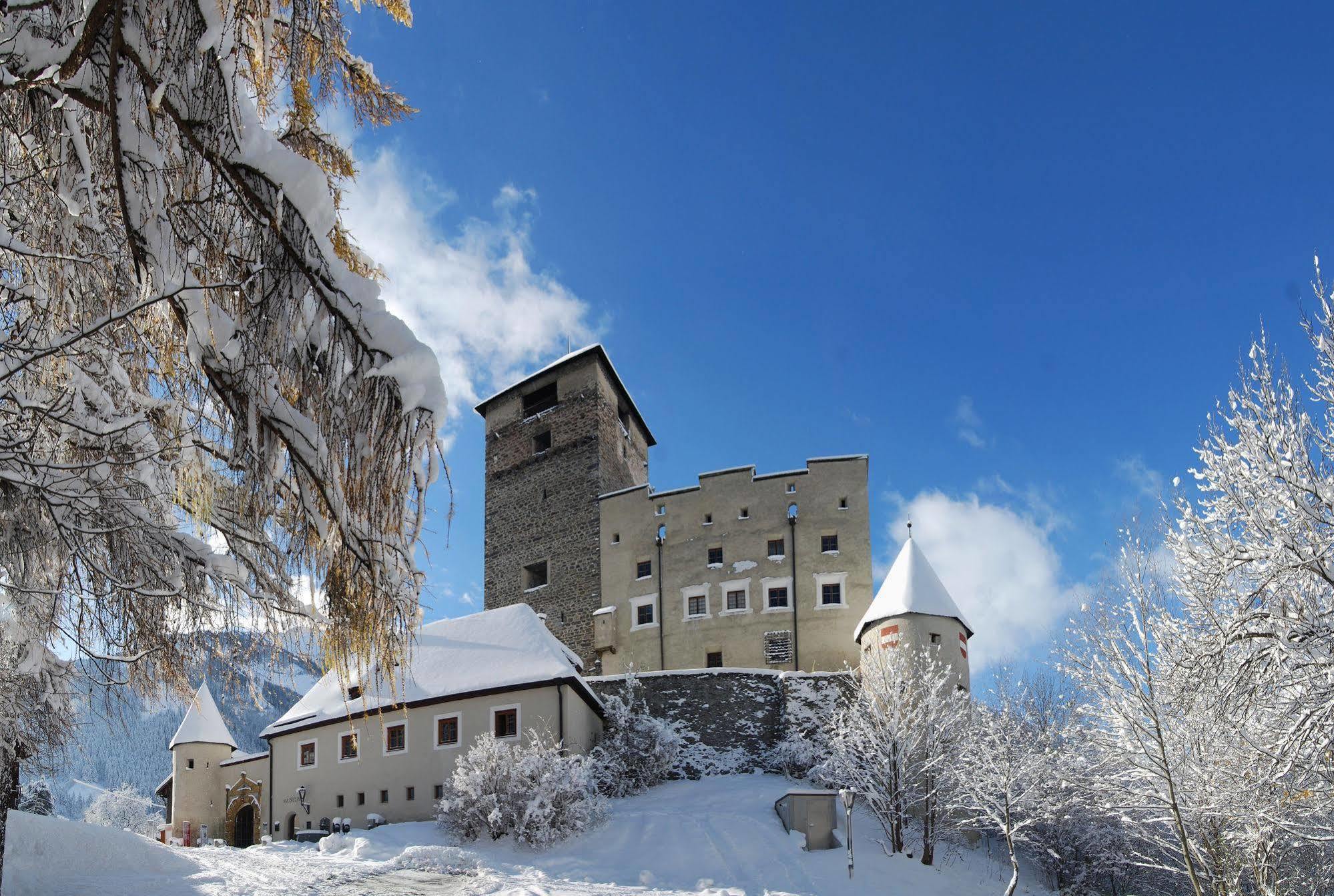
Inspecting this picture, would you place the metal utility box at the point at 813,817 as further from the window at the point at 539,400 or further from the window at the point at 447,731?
the window at the point at 539,400

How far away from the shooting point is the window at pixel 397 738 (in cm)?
2239

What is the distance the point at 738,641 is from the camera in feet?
95.7

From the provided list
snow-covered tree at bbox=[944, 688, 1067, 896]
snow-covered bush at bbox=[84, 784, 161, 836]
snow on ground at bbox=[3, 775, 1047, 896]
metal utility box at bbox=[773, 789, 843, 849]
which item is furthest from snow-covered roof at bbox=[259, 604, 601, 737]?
snow-covered bush at bbox=[84, 784, 161, 836]

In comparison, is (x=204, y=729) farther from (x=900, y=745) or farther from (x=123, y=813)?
(x=123, y=813)

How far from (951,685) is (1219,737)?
1348cm

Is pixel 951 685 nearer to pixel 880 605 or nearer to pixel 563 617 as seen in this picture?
pixel 880 605

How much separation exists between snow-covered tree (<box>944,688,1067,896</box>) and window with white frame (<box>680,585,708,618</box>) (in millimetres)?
8811

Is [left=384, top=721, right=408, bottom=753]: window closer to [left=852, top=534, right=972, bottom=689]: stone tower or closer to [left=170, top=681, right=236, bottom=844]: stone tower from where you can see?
[left=170, top=681, right=236, bottom=844]: stone tower

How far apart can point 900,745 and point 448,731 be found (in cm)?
988

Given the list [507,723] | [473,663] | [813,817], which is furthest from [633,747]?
[813,817]

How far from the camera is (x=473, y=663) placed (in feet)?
77.7

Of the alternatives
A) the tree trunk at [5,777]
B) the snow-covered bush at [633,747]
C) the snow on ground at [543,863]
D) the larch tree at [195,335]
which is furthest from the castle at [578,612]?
the larch tree at [195,335]

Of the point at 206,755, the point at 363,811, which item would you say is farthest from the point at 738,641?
the point at 206,755

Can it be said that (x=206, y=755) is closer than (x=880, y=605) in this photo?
No
